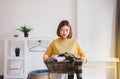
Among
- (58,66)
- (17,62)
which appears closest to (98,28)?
(17,62)

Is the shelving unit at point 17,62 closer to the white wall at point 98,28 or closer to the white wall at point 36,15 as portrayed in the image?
the white wall at point 36,15

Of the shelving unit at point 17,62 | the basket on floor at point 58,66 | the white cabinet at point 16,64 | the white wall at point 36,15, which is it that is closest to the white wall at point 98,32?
the white wall at point 36,15

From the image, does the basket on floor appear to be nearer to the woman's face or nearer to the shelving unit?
the woman's face

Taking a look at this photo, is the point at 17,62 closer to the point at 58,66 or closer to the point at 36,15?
the point at 36,15

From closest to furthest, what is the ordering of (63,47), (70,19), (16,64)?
(63,47) → (16,64) → (70,19)

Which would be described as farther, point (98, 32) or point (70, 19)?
point (70, 19)

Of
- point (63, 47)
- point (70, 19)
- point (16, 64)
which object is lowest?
point (16, 64)

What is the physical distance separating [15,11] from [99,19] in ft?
5.47

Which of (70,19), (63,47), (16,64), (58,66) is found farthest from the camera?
(70,19)

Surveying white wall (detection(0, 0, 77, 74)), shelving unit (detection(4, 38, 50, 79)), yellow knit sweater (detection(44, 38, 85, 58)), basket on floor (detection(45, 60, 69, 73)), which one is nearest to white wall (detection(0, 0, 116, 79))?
white wall (detection(0, 0, 77, 74))

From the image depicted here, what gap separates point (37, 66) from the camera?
3951mm

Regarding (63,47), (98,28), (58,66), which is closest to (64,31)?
(63,47)

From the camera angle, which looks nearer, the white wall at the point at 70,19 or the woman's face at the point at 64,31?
the woman's face at the point at 64,31

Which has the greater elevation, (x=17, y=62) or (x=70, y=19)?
(x=70, y=19)
